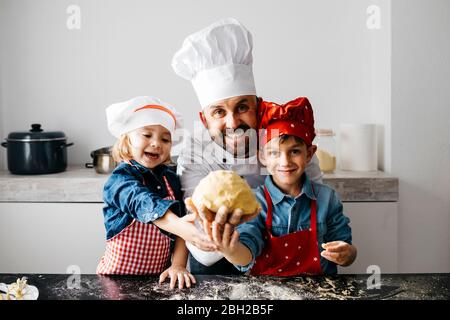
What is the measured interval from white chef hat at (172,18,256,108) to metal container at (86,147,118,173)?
480mm

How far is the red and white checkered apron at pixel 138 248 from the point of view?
3.08 ft

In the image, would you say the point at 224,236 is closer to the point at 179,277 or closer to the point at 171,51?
the point at 179,277

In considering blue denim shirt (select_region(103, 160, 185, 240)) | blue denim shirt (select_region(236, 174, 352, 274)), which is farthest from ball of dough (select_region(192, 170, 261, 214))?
blue denim shirt (select_region(236, 174, 352, 274))

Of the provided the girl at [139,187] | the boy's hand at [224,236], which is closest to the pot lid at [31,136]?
the girl at [139,187]

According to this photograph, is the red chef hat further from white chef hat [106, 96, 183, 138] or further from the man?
white chef hat [106, 96, 183, 138]

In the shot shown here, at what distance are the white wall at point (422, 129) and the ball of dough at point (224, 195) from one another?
81cm

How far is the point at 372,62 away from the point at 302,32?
9.0 inches

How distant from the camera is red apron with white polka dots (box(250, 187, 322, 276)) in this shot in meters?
0.91

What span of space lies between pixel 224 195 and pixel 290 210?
0.29 metres

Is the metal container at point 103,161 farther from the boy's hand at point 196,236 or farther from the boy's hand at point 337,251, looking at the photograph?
the boy's hand at point 337,251

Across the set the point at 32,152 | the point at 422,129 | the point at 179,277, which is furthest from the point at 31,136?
the point at 422,129

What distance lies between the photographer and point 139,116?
2.98 ft
